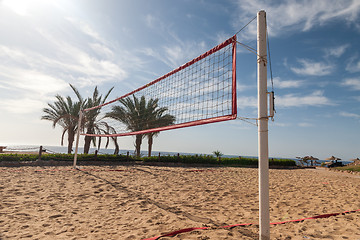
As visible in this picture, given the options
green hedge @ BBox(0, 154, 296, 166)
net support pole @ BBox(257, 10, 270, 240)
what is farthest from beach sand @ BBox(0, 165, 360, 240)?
green hedge @ BBox(0, 154, 296, 166)

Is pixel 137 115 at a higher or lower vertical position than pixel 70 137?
higher

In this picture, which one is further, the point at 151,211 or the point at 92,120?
the point at 92,120

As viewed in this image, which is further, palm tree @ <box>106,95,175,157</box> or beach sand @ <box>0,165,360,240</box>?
palm tree @ <box>106,95,175,157</box>

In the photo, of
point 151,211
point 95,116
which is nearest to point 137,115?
point 95,116

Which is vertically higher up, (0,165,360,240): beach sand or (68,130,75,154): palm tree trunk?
(68,130,75,154): palm tree trunk

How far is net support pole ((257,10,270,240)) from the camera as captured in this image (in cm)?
260

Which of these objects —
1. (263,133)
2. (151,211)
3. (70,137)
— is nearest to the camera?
(263,133)

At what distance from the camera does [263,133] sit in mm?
2732

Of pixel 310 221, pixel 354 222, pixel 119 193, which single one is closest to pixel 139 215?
pixel 119 193

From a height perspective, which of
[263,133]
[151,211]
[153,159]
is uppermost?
[263,133]

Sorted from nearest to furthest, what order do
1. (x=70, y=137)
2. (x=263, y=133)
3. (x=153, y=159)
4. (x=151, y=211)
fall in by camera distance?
(x=263, y=133)
(x=151, y=211)
(x=153, y=159)
(x=70, y=137)

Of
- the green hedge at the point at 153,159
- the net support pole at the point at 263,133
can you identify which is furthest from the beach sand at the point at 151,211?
the green hedge at the point at 153,159

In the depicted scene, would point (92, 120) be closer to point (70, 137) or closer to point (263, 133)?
point (70, 137)

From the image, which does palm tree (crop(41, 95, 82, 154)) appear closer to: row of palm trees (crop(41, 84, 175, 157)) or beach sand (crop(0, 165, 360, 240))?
row of palm trees (crop(41, 84, 175, 157))
